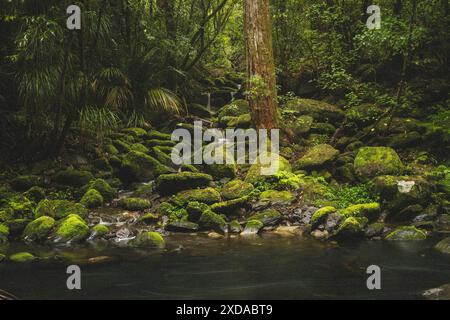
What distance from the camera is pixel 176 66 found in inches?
595

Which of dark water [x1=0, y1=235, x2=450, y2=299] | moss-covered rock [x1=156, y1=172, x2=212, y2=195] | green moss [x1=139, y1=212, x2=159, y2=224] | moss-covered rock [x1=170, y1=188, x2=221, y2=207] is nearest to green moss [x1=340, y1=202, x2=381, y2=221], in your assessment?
dark water [x1=0, y1=235, x2=450, y2=299]

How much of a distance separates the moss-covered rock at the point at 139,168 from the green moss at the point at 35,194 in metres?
1.92

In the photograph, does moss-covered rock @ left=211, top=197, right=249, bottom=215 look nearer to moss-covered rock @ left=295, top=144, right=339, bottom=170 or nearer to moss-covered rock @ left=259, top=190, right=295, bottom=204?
moss-covered rock @ left=259, top=190, right=295, bottom=204

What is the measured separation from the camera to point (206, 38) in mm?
17375

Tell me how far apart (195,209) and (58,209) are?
2.56 metres

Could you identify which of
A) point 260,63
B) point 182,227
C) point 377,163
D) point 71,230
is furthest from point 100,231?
point 260,63

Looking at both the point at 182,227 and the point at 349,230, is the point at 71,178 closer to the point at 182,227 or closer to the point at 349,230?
the point at 182,227

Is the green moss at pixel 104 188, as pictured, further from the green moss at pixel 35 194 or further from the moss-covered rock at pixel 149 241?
the moss-covered rock at pixel 149 241

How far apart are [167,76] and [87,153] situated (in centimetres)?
424

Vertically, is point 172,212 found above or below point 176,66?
below

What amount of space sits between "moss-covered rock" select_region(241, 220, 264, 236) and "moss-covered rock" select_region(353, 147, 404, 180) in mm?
2596

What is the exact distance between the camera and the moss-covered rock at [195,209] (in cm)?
936

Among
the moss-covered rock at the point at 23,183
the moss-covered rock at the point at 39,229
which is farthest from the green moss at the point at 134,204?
the moss-covered rock at the point at 23,183
